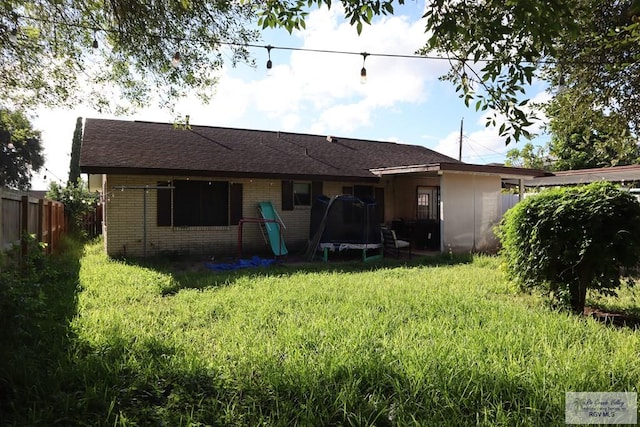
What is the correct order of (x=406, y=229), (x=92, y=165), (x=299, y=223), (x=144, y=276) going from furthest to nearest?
(x=406, y=229) < (x=299, y=223) < (x=92, y=165) < (x=144, y=276)

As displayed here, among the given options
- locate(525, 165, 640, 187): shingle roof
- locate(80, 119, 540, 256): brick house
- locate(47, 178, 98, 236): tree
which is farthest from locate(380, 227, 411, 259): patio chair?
locate(47, 178, 98, 236): tree

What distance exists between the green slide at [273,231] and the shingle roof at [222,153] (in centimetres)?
114

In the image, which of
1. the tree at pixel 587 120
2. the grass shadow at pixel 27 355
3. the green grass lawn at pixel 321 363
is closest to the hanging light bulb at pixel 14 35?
the green grass lawn at pixel 321 363

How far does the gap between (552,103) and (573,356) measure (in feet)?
21.1

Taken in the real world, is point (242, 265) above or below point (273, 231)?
Result: below

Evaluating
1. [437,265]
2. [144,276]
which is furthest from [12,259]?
[437,265]

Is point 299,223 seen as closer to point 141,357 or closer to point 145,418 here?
point 141,357

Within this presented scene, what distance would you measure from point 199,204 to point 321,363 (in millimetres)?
9707

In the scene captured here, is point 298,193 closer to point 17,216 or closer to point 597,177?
point 17,216

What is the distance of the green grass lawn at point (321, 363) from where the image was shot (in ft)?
9.13

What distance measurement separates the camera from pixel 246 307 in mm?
5633

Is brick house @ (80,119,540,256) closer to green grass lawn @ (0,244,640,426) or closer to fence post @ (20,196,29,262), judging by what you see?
fence post @ (20,196,29,262)

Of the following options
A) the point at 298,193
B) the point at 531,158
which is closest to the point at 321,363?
the point at 298,193

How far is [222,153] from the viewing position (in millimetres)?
13805
